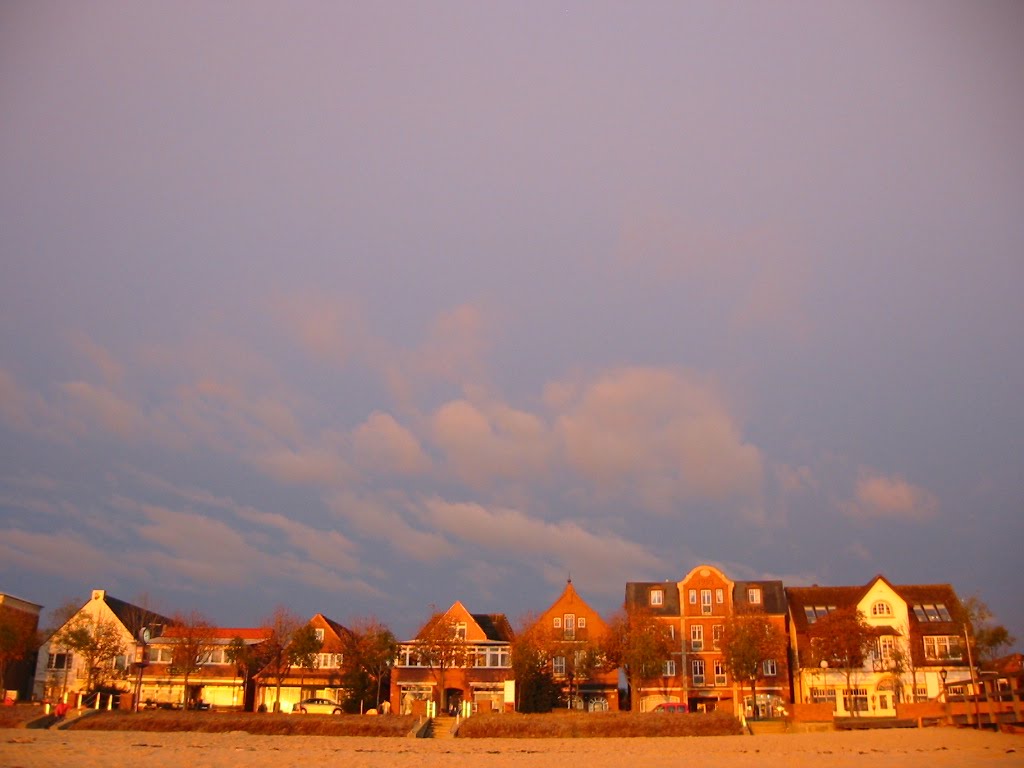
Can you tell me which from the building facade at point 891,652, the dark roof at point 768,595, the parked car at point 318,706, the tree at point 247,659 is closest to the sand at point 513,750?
the parked car at point 318,706

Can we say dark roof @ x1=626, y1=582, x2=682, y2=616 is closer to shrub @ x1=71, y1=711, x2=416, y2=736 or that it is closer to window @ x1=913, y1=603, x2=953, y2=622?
window @ x1=913, y1=603, x2=953, y2=622

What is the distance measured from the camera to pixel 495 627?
265 feet

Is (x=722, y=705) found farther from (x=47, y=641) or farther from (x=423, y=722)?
(x=47, y=641)

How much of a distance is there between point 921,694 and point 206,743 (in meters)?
50.9

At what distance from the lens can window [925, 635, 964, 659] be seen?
69.5 metres

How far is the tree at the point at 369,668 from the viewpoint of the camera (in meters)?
66.0

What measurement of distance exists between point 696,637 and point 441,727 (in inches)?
1225

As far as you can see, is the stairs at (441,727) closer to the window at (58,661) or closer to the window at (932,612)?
the window at (58,661)

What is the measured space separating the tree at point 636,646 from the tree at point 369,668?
15.3 metres

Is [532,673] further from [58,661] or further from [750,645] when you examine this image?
[58,661]

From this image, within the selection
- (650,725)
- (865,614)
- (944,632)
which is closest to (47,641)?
(650,725)

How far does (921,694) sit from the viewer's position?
6938 centimetres

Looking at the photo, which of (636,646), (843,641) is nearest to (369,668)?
(636,646)

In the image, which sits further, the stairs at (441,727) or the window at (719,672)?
the window at (719,672)
